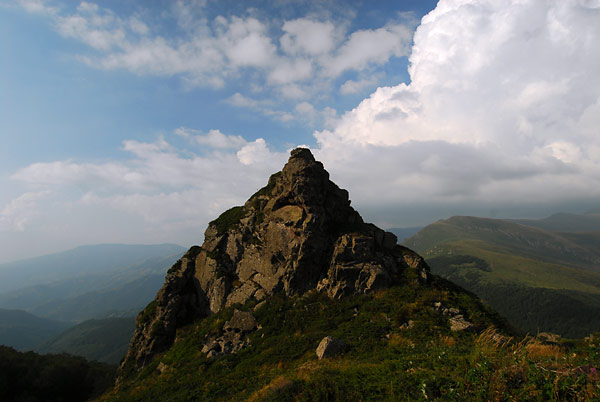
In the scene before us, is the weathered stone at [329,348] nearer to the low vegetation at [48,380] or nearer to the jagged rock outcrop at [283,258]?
the jagged rock outcrop at [283,258]

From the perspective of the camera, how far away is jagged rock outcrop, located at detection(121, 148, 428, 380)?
3347cm

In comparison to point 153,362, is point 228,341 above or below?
above

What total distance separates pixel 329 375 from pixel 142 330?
1711 inches

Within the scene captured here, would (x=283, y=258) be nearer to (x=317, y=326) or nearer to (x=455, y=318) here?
(x=317, y=326)

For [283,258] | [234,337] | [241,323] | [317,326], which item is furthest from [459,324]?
[234,337]

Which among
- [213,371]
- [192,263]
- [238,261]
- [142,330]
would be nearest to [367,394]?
[213,371]

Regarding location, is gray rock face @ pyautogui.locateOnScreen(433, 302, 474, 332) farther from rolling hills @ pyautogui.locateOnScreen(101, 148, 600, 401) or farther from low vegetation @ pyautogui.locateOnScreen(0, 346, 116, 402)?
low vegetation @ pyautogui.locateOnScreen(0, 346, 116, 402)

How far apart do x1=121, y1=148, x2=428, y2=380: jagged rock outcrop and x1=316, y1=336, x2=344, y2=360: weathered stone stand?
35.1ft

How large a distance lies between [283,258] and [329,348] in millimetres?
17073

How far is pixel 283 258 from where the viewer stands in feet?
119

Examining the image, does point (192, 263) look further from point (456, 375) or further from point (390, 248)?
point (456, 375)

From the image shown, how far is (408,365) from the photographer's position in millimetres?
12062

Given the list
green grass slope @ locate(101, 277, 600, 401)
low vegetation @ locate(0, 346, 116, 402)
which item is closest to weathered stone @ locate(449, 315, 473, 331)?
green grass slope @ locate(101, 277, 600, 401)

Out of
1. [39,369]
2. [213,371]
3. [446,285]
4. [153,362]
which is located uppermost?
[446,285]
